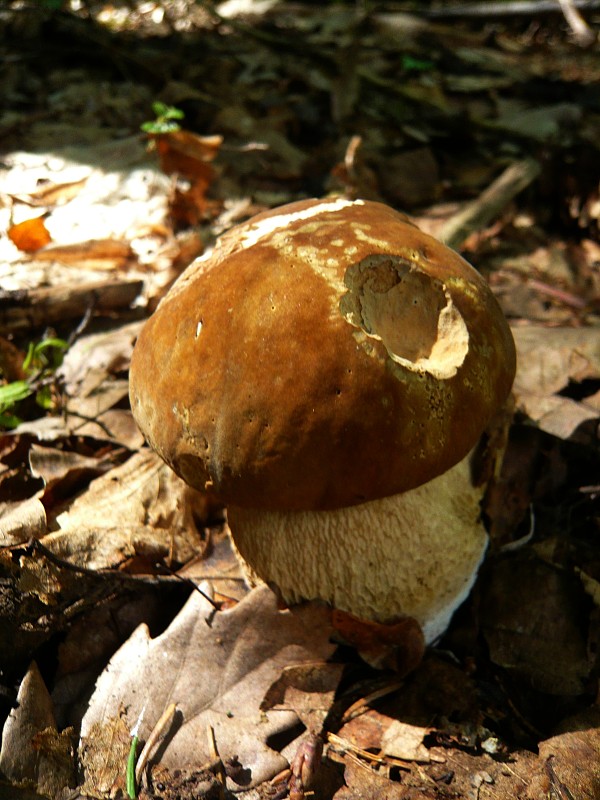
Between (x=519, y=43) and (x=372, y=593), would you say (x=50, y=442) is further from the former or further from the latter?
(x=519, y=43)

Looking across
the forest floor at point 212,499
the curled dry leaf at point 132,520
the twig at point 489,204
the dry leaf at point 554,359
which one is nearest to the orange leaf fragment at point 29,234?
the forest floor at point 212,499

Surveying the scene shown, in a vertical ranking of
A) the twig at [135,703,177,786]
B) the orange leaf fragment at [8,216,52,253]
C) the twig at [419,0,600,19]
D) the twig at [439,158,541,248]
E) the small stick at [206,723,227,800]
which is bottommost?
the twig at [135,703,177,786]

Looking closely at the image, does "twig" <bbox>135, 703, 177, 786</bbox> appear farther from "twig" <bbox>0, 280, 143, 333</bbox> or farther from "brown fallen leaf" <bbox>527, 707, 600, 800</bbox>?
"twig" <bbox>0, 280, 143, 333</bbox>

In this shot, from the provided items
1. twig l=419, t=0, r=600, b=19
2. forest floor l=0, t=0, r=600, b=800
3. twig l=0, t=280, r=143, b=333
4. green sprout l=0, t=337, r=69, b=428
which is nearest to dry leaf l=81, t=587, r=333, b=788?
forest floor l=0, t=0, r=600, b=800

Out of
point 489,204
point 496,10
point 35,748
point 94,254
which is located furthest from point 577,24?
point 35,748

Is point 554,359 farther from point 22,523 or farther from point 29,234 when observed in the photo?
point 29,234

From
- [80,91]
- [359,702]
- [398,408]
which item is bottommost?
[359,702]

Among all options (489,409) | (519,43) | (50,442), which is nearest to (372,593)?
(489,409)
